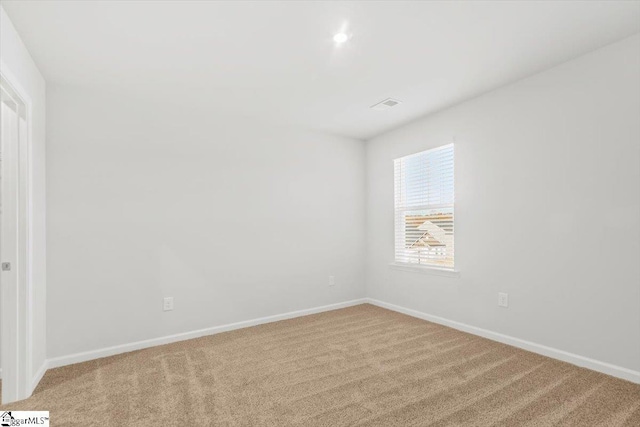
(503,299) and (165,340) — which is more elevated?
(503,299)

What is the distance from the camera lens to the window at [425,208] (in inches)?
141

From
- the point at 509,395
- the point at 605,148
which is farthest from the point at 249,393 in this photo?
the point at 605,148

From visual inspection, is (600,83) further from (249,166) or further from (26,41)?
(26,41)

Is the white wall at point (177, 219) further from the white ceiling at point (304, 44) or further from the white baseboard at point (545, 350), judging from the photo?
the white baseboard at point (545, 350)

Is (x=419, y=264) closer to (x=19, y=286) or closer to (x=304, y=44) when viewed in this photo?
(x=304, y=44)

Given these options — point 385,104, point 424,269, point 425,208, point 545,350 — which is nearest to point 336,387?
point 545,350

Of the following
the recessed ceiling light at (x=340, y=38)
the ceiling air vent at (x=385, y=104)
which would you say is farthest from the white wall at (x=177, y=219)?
the recessed ceiling light at (x=340, y=38)

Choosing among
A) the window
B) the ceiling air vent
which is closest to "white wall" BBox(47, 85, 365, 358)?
the window

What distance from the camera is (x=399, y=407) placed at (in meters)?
1.94

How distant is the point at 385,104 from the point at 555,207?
71.5 inches

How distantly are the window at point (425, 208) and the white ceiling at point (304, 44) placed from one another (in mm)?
830

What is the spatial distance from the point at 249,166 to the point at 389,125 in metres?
1.83

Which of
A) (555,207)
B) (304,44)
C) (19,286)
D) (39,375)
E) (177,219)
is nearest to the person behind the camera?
(19,286)

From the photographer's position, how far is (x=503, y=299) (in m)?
2.98
